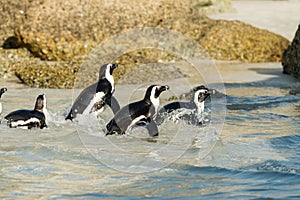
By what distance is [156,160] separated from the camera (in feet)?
25.0

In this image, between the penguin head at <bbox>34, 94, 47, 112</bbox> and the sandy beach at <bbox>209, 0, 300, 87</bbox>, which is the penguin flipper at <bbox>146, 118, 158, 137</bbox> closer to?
the penguin head at <bbox>34, 94, 47, 112</bbox>

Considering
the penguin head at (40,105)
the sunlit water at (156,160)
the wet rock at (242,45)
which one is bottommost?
the sunlit water at (156,160)

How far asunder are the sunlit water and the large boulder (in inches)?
139

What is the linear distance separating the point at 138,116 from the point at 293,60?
228 inches

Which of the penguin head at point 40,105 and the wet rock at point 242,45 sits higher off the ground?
the wet rock at point 242,45

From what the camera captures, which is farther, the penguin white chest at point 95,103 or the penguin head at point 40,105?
the penguin white chest at point 95,103

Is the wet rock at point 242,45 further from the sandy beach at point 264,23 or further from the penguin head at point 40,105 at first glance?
the penguin head at point 40,105

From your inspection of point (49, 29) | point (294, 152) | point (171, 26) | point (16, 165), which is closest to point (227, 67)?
point (171, 26)

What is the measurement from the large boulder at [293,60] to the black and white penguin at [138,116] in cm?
529

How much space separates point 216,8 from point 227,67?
25.8ft

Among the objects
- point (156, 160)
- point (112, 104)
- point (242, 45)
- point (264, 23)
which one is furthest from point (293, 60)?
point (156, 160)

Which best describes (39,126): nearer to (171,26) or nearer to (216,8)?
(171,26)

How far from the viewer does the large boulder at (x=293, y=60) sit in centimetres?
1390

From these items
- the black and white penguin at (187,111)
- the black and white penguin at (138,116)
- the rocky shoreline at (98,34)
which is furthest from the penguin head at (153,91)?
the rocky shoreline at (98,34)
